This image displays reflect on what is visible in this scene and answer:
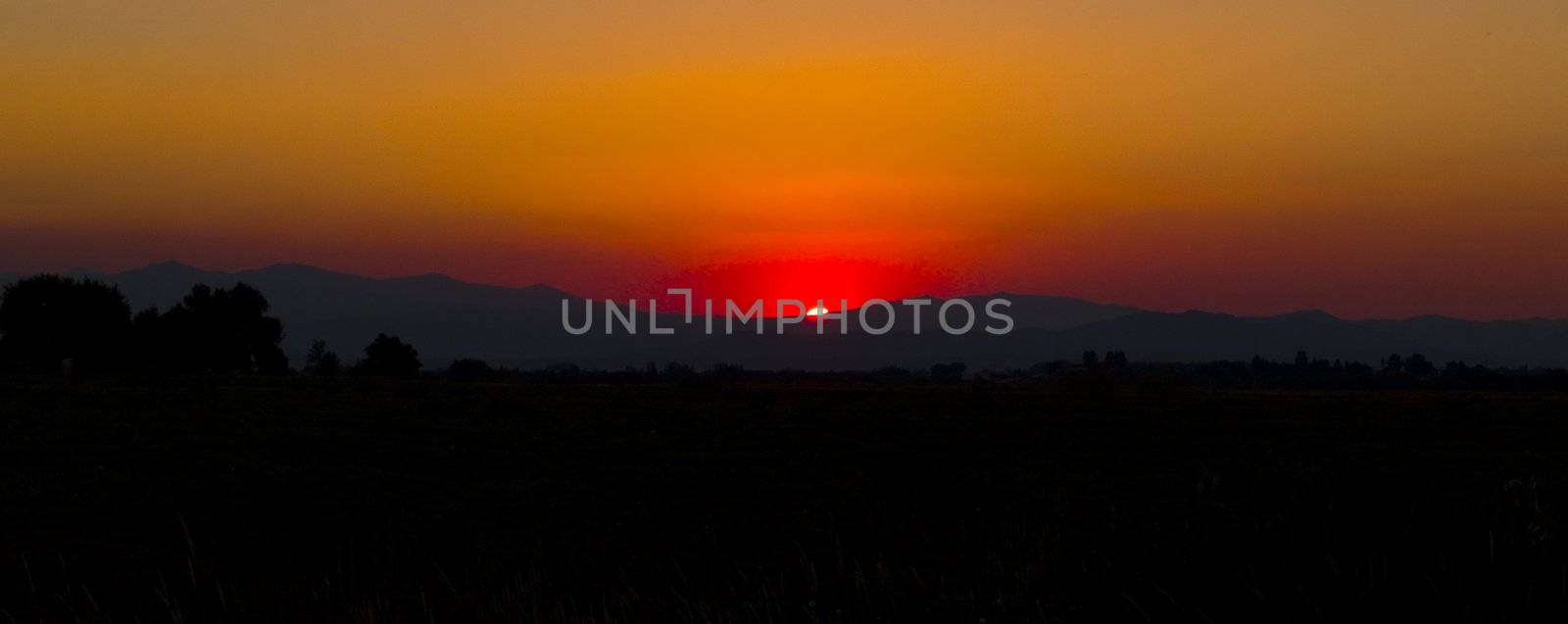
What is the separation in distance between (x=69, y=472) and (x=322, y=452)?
3.54 metres

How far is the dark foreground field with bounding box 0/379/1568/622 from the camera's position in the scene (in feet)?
16.2

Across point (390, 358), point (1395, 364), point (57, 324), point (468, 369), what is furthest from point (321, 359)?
point (1395, 364)

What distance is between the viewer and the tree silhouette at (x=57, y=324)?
56.7m

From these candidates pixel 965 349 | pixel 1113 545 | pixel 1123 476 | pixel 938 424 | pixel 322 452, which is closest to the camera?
pixel 1113 545

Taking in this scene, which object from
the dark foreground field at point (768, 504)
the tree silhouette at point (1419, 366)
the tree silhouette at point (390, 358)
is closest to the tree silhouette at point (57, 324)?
the tree silhouette at point (390, 358)

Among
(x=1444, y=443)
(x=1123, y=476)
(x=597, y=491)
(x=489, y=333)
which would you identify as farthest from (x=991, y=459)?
(x=489, y=333)

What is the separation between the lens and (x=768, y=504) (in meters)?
14.8

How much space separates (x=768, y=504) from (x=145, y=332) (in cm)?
5117

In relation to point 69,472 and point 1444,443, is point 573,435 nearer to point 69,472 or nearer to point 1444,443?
point 69,472

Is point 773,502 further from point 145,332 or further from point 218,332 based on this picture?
point 218,332

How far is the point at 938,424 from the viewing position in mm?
22547

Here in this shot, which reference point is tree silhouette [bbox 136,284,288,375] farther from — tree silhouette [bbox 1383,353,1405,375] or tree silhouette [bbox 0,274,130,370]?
tree silhouette [bbox 1383,353,1405,375]

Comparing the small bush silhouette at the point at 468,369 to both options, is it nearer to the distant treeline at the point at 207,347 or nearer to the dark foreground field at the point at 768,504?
the distant treeline at the point at 207,347

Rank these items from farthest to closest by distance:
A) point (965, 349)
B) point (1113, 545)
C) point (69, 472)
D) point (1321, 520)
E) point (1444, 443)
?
point (965, 349), point (1444, 443), point (69, 472), point (1113, 545), point (1321, 520)
